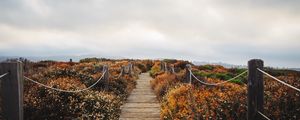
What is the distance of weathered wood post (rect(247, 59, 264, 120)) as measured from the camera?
18.9 ft

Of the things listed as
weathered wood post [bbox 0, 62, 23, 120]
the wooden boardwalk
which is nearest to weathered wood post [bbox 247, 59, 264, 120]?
weathered wood post [bbox 0, 62, 23, 120]

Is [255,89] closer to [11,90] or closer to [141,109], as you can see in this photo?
[11,90]

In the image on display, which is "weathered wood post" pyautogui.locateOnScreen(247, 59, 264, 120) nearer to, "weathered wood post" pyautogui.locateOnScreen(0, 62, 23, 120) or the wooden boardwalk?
"weathered wood post" pyautogui.locateOnScreen(0, 62, 23, 120)

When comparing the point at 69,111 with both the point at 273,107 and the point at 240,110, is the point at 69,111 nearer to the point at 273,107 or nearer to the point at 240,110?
the point at 240,110

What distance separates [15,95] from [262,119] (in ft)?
12.7

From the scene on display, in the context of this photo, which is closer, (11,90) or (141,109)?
(11,90)

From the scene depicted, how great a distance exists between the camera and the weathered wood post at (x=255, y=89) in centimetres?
577

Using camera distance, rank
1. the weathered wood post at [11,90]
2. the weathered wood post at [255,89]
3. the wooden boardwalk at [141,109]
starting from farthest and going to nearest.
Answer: the wooden boardwalk at [141,109] → the weathered wood post at [255,89] → the weathered wood post at [11,90]

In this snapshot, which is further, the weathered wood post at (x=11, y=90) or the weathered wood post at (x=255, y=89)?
the weathered wood post at (x=255, y=89)

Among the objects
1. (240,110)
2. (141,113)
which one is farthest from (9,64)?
(141,113)

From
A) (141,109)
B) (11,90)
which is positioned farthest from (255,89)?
(141,109)

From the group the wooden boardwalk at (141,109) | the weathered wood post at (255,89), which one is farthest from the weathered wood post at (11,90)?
the wooden boardwalk at (141,109)

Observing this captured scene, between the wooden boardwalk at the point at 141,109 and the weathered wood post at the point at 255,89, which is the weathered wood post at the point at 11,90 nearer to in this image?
the weathered wood post at the point at 255,89

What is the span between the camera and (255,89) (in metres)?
5.80
